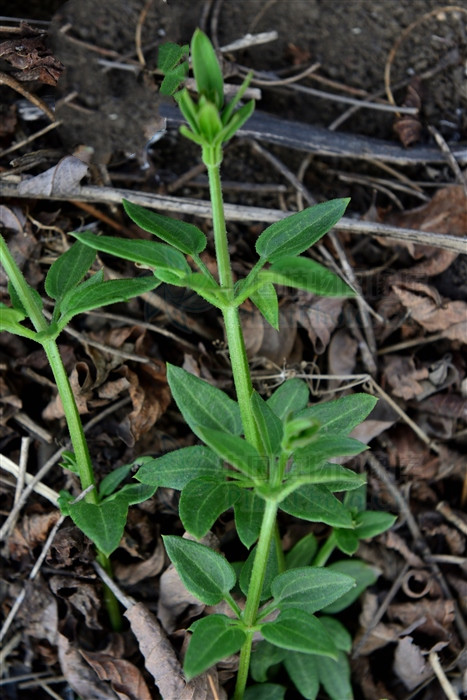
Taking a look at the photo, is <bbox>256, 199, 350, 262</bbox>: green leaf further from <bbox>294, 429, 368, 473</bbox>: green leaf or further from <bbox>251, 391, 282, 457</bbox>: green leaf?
<bbox>294, 429, 368, 473</bbox>: green leaf

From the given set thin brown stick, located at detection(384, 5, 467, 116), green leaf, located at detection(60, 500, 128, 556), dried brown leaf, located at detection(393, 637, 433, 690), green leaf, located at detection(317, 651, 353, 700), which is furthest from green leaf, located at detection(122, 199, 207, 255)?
thin brown stick, located at detection(384, 5, 467, 116)

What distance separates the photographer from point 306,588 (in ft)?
7.47

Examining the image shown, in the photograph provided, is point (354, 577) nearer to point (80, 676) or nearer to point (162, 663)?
point (162, 663)

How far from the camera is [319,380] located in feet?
10.5

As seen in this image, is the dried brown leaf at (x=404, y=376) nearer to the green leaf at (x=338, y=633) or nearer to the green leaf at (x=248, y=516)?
the green leaf at (x=338, y=633)

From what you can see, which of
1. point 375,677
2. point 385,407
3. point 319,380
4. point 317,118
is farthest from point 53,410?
point 317,118

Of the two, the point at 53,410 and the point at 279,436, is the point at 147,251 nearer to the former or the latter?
the point at 279,436

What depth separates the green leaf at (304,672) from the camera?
8.56ft

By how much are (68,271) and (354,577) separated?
63.9 inches

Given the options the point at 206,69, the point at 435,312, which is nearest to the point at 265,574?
the point at 435,312

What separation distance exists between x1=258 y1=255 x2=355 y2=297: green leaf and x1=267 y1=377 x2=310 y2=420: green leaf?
0.81 m

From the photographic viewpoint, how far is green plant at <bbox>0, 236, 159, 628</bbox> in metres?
2.22

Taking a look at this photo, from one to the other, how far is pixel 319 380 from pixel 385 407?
1.03ft

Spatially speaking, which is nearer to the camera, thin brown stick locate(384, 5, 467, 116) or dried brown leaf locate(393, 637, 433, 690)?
dried brown leaf locate(393, 637, 433, 690)
